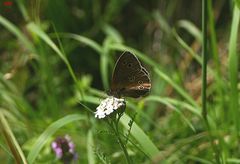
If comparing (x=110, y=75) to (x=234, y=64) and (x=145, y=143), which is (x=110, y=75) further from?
(x=145, y=143)

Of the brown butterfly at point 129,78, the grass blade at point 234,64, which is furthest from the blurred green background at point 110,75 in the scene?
the brown butterfly at point 129,78

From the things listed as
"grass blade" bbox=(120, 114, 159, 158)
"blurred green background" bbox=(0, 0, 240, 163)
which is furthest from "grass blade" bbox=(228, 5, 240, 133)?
"grass blade" bbox=(120, 114, 159, 158)

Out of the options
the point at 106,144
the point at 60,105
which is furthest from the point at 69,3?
the point at 106,144

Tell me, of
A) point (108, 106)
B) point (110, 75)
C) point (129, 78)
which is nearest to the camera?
point (108, 106)

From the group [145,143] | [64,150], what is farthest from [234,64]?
[64,150]

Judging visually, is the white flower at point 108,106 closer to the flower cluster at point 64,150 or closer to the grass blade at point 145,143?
the grass blade at point 145,143

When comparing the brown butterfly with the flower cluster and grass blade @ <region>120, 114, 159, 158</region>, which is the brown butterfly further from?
the flower cluster
